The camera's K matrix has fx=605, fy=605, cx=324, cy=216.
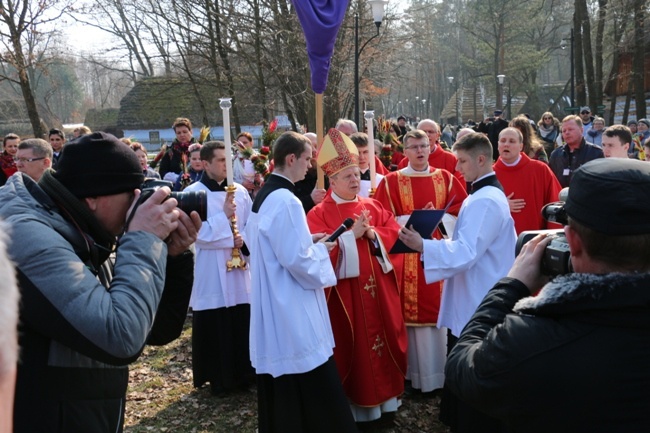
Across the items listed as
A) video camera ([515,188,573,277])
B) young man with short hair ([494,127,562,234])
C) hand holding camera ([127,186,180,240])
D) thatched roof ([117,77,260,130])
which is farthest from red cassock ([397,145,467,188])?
thatched roof ([117,77,260,130])

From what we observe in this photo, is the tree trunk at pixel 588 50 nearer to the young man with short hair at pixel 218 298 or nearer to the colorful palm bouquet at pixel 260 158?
the colorful palm bouquet at pixel 260 158

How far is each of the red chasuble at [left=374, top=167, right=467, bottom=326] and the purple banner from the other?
1.22 meters

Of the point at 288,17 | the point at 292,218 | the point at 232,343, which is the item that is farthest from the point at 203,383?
the point at 288,17

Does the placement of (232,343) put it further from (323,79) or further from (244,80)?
(244,80)

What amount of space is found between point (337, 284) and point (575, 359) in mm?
3099

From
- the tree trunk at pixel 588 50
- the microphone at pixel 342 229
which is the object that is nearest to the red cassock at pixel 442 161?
the microphone at pixel 342 229

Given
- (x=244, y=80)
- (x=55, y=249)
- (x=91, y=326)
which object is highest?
(x=244, y=80)

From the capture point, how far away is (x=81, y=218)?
1.93 meters

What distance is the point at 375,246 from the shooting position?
15.4ft

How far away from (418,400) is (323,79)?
9.66ft

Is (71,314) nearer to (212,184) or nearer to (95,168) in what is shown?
(95,168)

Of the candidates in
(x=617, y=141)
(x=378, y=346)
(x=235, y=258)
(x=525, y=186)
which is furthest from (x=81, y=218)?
(x=617, y=141)

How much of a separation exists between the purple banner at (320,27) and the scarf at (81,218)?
3.56m

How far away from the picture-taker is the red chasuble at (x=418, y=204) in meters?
5.42
